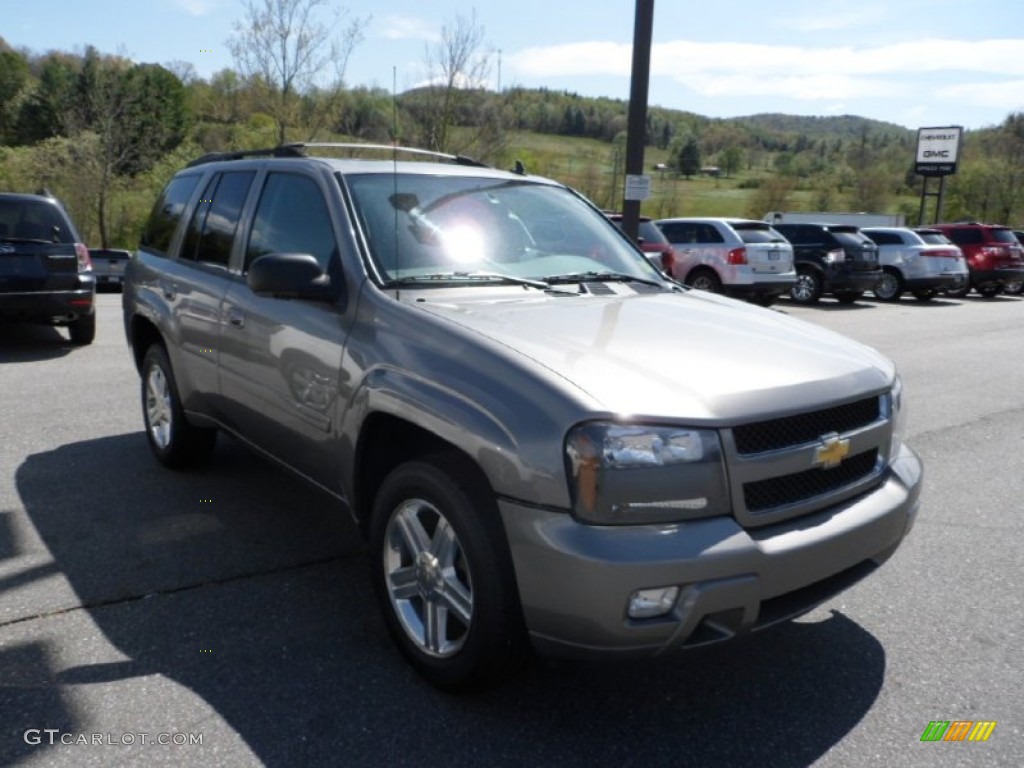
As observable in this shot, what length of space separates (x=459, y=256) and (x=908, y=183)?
82890 mm

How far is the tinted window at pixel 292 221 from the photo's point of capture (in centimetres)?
Result: 364

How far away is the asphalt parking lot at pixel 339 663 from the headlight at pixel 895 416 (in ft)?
2.57

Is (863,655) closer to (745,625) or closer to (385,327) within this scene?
(745,625)

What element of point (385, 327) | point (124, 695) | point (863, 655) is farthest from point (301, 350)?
point (863, 655)

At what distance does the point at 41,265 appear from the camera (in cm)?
895

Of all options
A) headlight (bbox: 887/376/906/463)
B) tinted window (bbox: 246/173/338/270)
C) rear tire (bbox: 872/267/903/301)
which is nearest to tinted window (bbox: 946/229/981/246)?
rear tire (bbox: 872/267/903/301)

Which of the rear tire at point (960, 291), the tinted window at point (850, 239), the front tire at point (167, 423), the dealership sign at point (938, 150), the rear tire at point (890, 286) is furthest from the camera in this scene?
the dealership sign at point (938, 150)

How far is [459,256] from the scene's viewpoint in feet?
11.9

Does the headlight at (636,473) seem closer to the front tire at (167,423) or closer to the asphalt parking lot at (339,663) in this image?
the asphalt parking lot at (339,663)

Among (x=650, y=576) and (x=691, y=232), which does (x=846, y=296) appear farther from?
(x=650, y=576)

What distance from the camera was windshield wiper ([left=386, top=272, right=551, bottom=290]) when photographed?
3.38 m

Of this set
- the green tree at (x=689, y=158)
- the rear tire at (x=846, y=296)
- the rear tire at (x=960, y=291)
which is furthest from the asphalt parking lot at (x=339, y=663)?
the green tree at (x=689, y=158)

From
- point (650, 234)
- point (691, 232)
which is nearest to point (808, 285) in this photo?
point (691, 232)

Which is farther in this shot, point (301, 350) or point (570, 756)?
point (301, 350)
